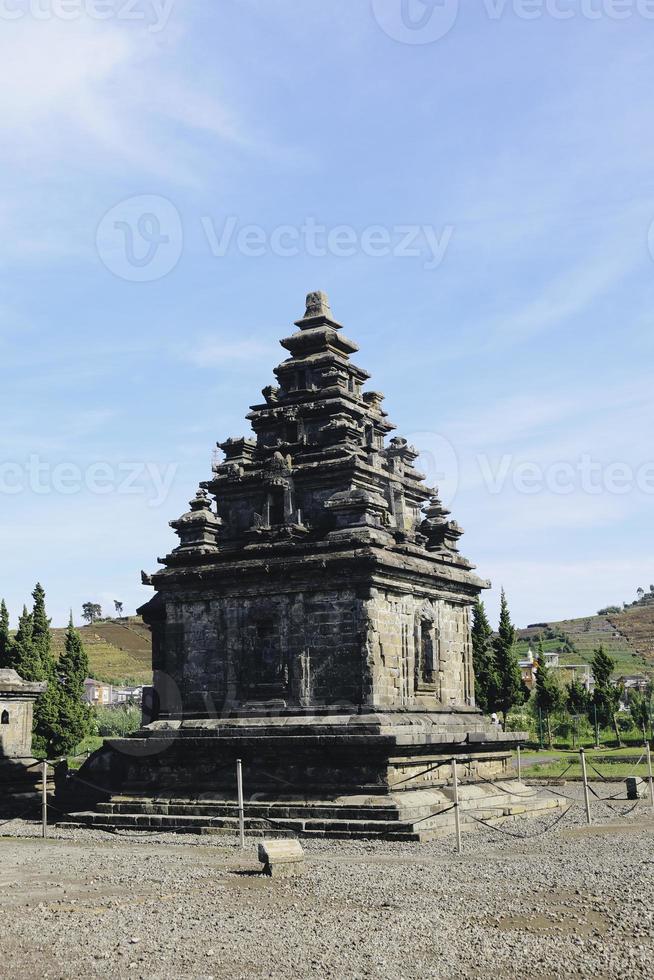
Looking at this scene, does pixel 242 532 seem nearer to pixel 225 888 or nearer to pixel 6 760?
pixel 6 760

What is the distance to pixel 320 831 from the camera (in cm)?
2092

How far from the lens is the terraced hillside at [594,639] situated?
131 metres

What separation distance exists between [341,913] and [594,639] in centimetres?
14333

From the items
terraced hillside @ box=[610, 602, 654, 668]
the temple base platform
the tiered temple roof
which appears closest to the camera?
the temple base platform

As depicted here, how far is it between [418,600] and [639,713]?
36709 mm

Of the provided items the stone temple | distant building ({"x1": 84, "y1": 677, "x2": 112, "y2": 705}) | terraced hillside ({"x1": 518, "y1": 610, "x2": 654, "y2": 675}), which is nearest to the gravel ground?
the stone temple

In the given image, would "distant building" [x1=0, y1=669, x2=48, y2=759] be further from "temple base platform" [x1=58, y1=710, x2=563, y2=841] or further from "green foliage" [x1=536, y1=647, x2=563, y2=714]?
"green foliage" [x1=536, y1=647, x2=563, y2=714]

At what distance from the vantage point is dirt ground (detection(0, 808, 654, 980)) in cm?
1093

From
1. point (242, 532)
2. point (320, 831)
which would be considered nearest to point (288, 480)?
point (242, 532)

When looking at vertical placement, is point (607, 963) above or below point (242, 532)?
below

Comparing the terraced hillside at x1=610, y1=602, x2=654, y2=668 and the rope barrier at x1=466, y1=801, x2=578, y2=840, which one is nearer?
the rope barrier at x1=466, y1=801, x2=578, y2=840

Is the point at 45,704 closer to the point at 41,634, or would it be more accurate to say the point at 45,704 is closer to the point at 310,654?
the point at 41,634

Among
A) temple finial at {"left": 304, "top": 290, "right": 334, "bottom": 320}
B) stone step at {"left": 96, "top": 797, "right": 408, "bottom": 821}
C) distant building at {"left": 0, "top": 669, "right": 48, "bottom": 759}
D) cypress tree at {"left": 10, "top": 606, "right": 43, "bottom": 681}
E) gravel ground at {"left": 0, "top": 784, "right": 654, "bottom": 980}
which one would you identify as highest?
temple finial at {"left": 304, "top": 290, "right": 334, "bottom": 320}

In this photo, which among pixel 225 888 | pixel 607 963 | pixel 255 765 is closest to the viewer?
pixel 607 963
